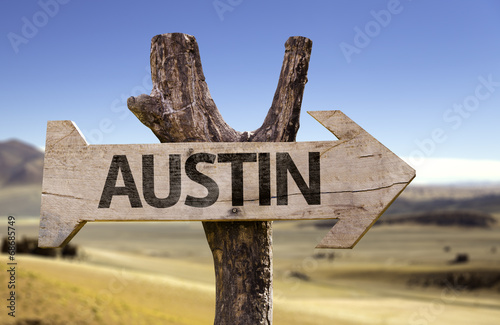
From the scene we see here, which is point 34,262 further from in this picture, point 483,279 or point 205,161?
point 483,279

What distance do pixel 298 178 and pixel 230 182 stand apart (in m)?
0.40

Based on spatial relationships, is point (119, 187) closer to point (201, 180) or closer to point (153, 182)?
point (153, 182)

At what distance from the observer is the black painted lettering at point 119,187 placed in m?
Answer: 2.77

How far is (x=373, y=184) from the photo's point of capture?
2740 mm

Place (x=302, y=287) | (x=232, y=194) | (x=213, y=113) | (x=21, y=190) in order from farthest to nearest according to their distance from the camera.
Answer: (x=21, y=190)
(x=302, y=287)
(x=213, y=113)
(x=232, y=194)

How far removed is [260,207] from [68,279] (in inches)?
596

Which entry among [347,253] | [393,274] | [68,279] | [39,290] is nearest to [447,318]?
[393,274]

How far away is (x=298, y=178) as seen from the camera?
277cm

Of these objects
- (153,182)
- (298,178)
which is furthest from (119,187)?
(298,178)

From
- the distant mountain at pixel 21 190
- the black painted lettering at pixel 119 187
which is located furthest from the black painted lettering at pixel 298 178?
the distant mountain at pixel 21 190

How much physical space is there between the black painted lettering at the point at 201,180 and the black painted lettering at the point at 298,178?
369 mm

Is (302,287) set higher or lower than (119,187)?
lower

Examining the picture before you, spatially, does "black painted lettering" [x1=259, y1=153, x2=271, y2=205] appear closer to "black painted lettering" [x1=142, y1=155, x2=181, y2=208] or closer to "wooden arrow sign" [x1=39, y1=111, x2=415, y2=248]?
"wooden arrow sign" [x1=39, y1=111, x2=415, y2=248]

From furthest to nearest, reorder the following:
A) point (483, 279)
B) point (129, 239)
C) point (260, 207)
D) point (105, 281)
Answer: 1. point (129, 239)
2. point (483, 279)
3. point (105, 281)
4. point (260, 207)
